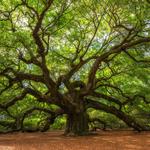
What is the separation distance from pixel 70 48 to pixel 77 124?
540cm

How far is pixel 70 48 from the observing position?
2241 cm

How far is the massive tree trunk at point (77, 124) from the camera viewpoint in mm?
18828

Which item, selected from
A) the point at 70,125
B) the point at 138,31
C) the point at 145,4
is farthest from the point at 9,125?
the point at 145,4

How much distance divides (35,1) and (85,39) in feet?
16.3

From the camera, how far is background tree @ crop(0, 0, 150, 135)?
668 inches

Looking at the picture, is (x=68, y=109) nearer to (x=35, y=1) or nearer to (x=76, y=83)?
(x=76, y=83)

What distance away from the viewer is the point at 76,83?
65.8 feet

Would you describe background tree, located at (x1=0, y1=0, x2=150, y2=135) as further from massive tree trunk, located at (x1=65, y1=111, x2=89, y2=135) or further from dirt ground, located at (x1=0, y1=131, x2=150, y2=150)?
dirt ground, located at (x1=0, y1=131, x2=150, y2=150)

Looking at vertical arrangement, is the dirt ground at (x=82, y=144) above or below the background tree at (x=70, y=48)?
below

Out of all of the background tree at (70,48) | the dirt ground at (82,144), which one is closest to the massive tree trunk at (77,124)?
the background tree at (70,48)

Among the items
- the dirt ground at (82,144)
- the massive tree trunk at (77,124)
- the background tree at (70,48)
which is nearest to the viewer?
the dirt ground at (82,144)

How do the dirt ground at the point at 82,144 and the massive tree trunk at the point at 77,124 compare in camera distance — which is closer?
the dirt ground at the point at 82,144

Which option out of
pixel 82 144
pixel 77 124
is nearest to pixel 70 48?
pixel 77 124

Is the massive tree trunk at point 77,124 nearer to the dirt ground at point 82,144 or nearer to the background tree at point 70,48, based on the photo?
the background tree at point 70,48
